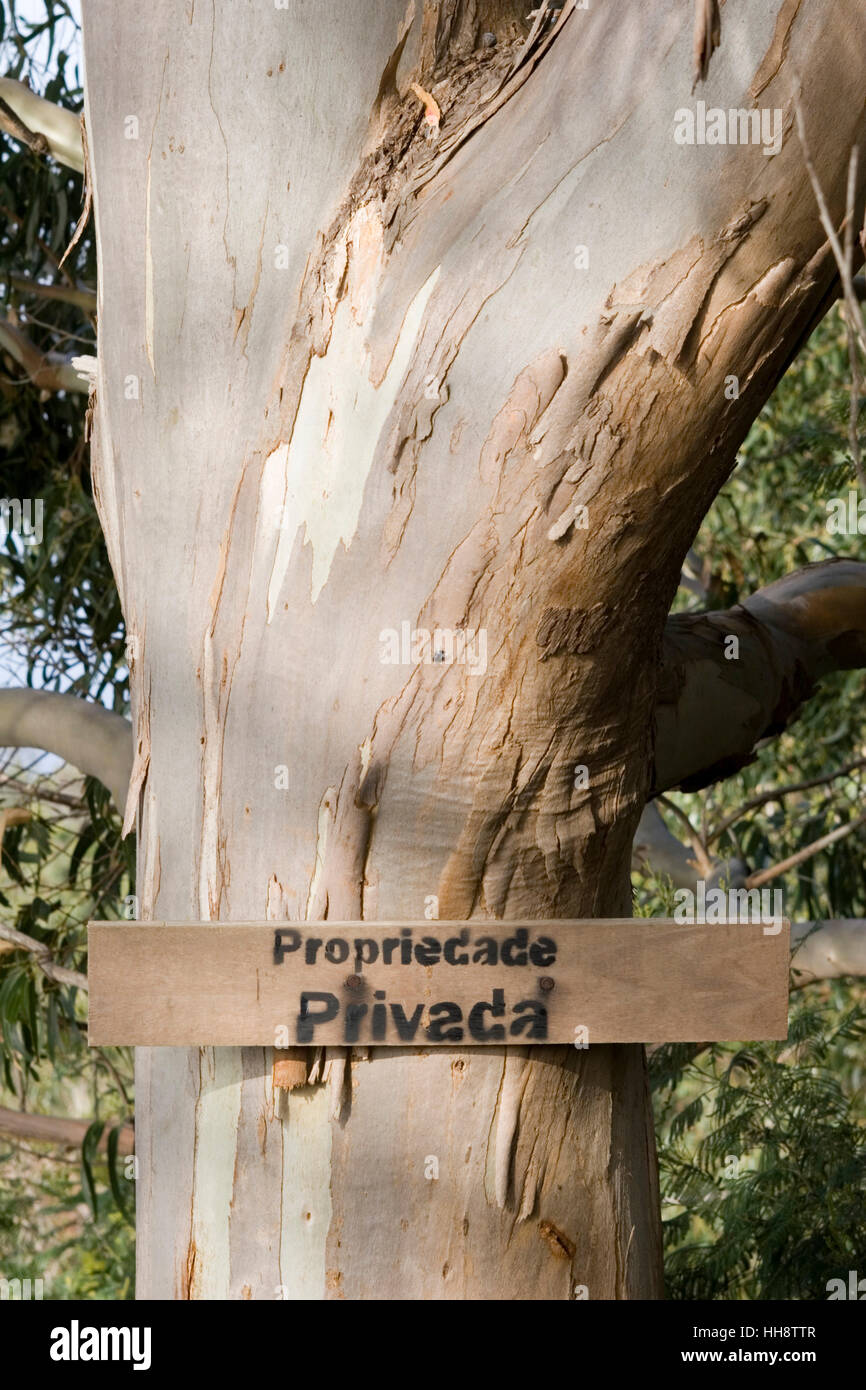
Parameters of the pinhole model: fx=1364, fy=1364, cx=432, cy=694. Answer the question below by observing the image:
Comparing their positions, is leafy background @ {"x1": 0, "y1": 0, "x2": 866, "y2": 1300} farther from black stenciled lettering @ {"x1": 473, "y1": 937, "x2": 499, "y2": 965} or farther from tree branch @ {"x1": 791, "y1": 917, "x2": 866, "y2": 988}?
black stenciled lettering @ {"x1": 473, "y1": 937, "x2": 499, "y2": 965}

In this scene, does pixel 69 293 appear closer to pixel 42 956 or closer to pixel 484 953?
pixel 42 956

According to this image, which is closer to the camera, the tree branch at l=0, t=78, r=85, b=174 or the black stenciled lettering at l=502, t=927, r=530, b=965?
the black stenciled lettering at l=502, t=927, r=530, b=965

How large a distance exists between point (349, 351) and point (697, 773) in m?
0.64

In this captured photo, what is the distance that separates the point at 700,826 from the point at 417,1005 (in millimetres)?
2045

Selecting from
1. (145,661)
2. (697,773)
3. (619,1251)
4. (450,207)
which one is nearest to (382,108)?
(450,207)

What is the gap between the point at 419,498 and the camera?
0.88 metres

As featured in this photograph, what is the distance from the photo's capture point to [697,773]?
137 centimetres

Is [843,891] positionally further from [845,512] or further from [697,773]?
[697,773]

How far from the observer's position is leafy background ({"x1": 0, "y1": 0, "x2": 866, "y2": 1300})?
195 cm

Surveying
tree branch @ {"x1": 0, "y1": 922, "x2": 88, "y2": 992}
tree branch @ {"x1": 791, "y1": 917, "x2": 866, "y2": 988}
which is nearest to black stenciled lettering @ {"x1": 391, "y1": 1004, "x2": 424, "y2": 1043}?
tree branch @ {"x1": 791, "y1": 917, "x2": 866, "y2": 988}

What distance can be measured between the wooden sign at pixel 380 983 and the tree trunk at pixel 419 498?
0.03m

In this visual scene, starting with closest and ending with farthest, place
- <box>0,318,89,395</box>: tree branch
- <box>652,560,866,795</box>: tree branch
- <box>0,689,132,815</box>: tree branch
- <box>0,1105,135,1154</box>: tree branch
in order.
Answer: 1. <box>652,560,866,795</box>: tree branch
2. <box>0,689,132,815</box>: tree branch
3. <box>0,318,89,395</box>: tree branch
4. <box>0,1105,135,1154</box>: tree branch

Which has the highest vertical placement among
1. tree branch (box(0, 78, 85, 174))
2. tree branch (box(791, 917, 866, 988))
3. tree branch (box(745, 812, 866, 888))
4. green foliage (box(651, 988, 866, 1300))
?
tree branch (box(0, 78, 85, 174))

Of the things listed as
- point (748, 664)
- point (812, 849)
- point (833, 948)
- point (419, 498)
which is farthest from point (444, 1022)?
point (833, 948)
